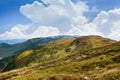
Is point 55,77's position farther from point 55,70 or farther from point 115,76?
point 55,70

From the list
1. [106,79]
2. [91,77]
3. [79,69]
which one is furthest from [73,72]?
[106,79]

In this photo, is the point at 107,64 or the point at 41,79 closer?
the point at 41,79

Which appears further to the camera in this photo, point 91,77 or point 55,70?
point 55,70

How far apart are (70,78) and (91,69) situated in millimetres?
25663

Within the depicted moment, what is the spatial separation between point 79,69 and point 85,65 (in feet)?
15.7

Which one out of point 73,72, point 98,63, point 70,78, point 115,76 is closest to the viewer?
point 115,76

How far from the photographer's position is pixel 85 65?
389 ft

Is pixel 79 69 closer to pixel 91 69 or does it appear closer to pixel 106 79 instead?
pixel 91 69

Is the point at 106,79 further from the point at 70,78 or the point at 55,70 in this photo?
the point at 55,70

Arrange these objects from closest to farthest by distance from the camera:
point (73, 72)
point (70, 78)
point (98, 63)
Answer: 1. point (70, 78)
2. point (73, 72)
3. point (98, 63)

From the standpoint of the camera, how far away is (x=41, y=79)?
309ft

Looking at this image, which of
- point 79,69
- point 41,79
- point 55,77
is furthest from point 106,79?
point 79,69

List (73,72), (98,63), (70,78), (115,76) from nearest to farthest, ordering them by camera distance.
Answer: (115,76), (70,78), (73,72), (98,63)

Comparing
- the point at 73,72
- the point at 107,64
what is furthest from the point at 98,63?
the point at 73,72
